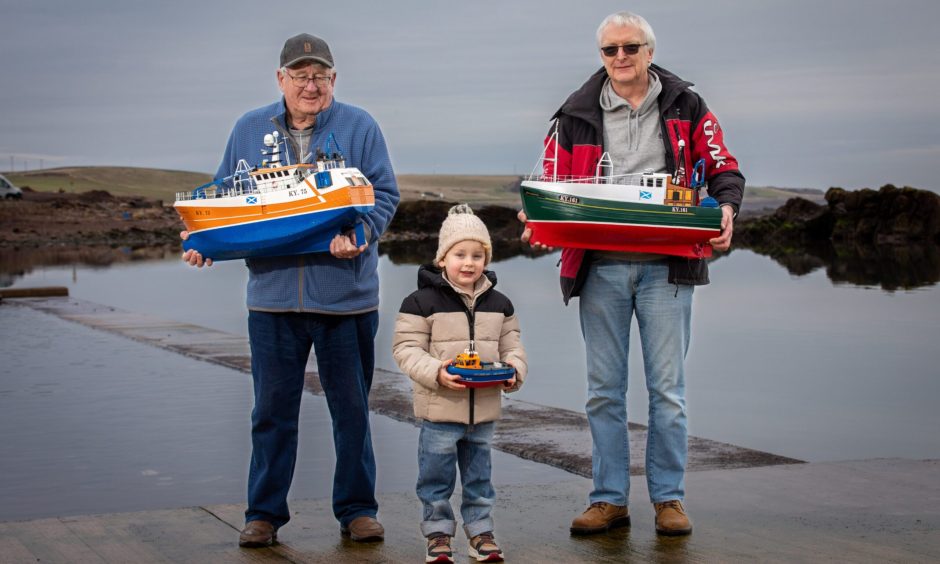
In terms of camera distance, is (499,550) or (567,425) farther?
(567,425)

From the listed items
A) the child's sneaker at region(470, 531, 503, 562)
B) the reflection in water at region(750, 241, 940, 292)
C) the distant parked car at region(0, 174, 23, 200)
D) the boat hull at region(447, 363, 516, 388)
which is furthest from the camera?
the distant parked car at region(0, 174, 23, 200)

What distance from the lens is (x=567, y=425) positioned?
33.2 feet

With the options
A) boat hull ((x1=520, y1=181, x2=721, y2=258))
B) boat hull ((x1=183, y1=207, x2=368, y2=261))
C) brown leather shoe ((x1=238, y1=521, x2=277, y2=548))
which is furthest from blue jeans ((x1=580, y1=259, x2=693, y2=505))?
brown leather shoe ((x1=238, y1=521, x2=277, y2=548))

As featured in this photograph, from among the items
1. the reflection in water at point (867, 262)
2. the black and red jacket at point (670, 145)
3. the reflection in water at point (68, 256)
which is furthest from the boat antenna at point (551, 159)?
the reflection in water at point (68, 256)

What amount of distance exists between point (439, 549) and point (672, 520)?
1.18 m

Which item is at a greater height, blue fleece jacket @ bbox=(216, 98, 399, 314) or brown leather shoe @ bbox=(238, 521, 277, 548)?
blue fleece jacket @ bbox=(216, 98, 399, 314)

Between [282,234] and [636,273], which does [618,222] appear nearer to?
[636,273]

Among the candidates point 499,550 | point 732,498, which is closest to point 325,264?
point 499,550

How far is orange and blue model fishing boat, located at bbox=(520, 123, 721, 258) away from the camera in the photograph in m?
6.43

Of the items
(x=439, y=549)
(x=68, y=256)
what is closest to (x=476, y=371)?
(x=439, y=549)

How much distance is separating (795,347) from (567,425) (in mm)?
7135

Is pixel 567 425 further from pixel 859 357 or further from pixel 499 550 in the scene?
pixel 859 357

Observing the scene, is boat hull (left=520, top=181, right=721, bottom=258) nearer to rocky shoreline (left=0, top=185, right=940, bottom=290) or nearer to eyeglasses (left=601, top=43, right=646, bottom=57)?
eyeglasses (left=601, top=43, right=646, bottom=57)

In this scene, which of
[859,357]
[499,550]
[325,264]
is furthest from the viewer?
[859,357]
